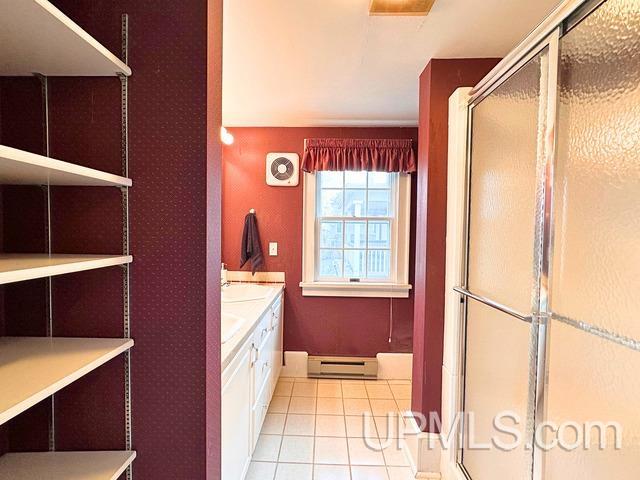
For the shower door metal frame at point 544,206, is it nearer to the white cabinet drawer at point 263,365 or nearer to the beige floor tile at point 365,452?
the beige floor tile at point 365,452

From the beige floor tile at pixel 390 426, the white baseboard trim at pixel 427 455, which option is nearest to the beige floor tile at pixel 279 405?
the beige floor tile at pixel 390 426

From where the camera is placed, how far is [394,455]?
218cm

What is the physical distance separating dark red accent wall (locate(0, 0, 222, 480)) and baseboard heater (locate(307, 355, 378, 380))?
218 centimetres

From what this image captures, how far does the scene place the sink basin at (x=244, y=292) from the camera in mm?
2592

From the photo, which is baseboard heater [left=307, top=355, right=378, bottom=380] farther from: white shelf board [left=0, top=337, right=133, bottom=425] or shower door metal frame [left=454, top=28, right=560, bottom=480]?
white shelf board [left=0, top=337, right=133, bottom=425]

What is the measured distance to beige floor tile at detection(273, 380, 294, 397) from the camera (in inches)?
115

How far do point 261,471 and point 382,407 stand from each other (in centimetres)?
109

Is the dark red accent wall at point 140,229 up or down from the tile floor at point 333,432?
up

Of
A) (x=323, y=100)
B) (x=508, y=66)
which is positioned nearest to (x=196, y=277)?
(x=508, y=66)

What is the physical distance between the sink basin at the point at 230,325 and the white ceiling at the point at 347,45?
143cm

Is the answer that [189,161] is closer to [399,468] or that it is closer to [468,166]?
[468,166]

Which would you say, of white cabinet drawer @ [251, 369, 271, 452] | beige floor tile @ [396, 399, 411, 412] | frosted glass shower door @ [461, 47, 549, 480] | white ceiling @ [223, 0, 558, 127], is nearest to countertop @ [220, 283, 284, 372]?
white cabinet drawer @ [251, 369, 271, 452]

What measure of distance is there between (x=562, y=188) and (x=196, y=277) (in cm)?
118

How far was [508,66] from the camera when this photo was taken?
1383mm
